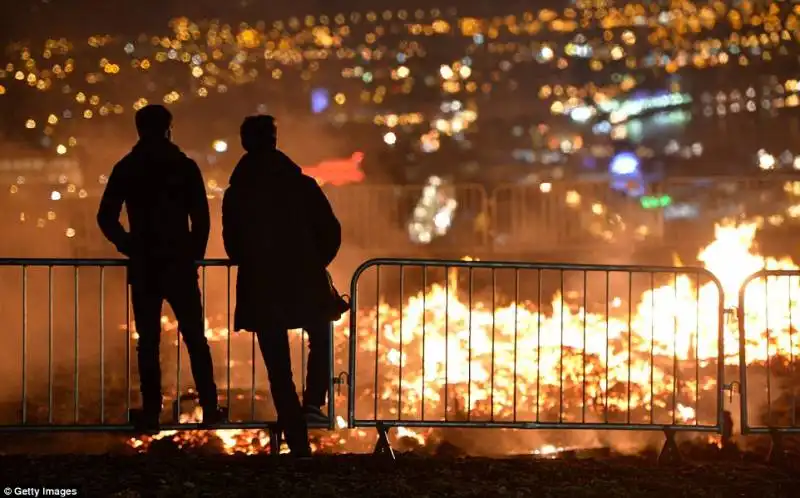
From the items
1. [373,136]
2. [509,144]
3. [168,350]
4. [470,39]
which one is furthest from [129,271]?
[509,144]

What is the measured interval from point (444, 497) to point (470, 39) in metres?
70.1

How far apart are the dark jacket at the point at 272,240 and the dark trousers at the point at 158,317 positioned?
39 cm

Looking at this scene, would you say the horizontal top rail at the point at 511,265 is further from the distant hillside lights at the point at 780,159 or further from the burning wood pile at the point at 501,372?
the distant hillside lights at the point at 780,159

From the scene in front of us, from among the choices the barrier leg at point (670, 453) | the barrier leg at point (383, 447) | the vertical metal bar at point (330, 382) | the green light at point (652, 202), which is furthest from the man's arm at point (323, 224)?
the green light at point (652, 202)

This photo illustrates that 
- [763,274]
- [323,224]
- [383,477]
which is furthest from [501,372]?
[323,224]

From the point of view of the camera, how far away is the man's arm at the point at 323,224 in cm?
623

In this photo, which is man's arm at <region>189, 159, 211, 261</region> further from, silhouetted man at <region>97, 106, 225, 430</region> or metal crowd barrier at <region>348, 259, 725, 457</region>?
metal crowd barrier at <region>348, 259, 725, 457</region>

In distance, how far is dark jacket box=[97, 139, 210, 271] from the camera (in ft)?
20.8

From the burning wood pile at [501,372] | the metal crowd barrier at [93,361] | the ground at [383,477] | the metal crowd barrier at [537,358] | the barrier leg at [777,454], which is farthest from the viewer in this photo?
the burning wood pile at [501,372]

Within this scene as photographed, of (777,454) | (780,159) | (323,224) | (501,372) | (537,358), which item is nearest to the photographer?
(323,224)

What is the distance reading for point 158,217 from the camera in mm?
6352

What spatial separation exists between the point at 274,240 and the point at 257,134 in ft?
1.95

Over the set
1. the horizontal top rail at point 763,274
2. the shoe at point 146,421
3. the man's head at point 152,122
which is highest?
the man's head at point 152,122

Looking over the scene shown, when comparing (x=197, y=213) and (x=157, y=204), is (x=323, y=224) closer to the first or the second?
(x=197, y=213)
